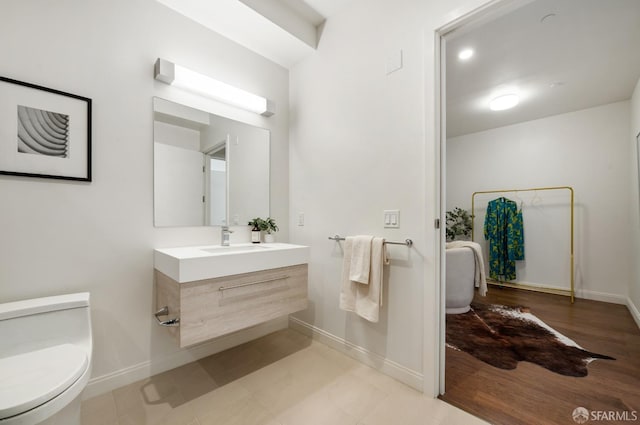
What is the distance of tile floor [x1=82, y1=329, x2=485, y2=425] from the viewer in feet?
4.47

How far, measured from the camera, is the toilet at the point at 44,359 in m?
0.89

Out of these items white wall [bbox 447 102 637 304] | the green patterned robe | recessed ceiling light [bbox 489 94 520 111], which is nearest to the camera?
recessed ceiling light [bbox 489 94 520 111]

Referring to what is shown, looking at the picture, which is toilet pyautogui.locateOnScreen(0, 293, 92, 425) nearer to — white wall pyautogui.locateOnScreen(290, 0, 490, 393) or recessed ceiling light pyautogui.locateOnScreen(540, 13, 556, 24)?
white wall pyautogui.locateOnScreen(290, 0, 490, 393)

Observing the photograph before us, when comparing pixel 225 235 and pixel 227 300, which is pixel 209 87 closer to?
pixel 225 235

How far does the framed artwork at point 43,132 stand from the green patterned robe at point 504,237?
477cm

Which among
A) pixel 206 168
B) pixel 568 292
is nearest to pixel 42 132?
pixel 206 168

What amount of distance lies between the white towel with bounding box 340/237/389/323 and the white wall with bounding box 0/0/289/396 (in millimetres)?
1180

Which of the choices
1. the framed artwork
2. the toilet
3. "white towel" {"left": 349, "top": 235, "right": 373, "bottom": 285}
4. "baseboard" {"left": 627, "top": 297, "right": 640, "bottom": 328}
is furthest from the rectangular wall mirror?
"baseboard" {"left": 627, "top": 297, "right": 640, "bottom": 328}

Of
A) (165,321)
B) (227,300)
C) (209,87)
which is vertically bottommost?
(165,321)

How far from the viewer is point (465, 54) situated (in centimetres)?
237

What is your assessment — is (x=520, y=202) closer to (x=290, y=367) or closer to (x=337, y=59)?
(x=337, y=59)

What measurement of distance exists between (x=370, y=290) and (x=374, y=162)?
0.87m

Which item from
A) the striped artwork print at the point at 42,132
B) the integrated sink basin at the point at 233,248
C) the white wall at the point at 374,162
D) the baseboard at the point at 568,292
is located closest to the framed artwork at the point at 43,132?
the striped artwork print at the point at 42,132

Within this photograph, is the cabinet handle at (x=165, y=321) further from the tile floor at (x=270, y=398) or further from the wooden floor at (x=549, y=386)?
the wooden floor at (x=549, y=386)
